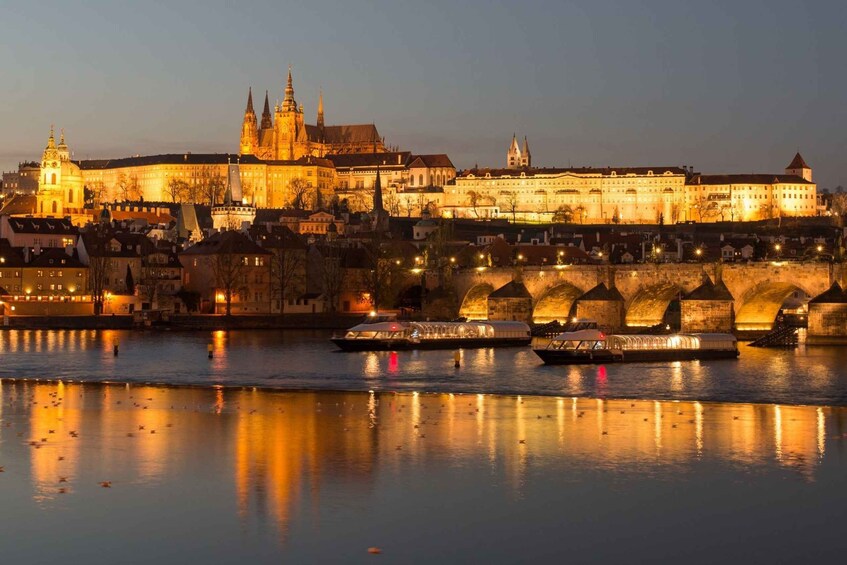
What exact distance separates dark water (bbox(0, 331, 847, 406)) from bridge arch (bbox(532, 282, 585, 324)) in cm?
1772

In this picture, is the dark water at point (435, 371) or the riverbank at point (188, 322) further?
the riverbank at point (188, 322)

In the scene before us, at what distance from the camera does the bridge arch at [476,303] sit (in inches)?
3509

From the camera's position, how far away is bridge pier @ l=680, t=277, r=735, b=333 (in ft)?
225

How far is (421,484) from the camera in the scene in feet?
80.7

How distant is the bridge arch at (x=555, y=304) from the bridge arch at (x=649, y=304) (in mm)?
5065

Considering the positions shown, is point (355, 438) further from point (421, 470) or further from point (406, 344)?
point (406, 344)

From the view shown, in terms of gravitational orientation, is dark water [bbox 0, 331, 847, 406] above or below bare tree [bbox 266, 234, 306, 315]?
below

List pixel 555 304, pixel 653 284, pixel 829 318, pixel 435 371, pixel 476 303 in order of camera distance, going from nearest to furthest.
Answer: pixel 435 371 → pixel 829 318 → pixel 653 284 → pixel 555 304 → pixel 476 303

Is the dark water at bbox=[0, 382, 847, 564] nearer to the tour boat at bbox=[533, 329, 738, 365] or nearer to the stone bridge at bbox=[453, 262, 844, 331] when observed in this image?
the tour boat at bbox=[533, 329, 738, 365]

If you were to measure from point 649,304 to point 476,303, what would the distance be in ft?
51.2

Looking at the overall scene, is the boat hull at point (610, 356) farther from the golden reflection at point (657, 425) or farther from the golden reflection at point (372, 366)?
the golden reflection at point (657, 425)

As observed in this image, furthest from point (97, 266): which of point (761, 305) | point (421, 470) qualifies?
point (421, 470)

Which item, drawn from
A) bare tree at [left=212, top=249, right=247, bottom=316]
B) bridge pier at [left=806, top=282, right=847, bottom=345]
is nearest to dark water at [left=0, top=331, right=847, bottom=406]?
bridge pier at [left=806, top=282, right=847, bottom=345]

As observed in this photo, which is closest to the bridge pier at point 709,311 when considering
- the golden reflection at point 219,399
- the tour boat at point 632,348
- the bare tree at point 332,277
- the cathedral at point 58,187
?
the tour boat at point 632,348
